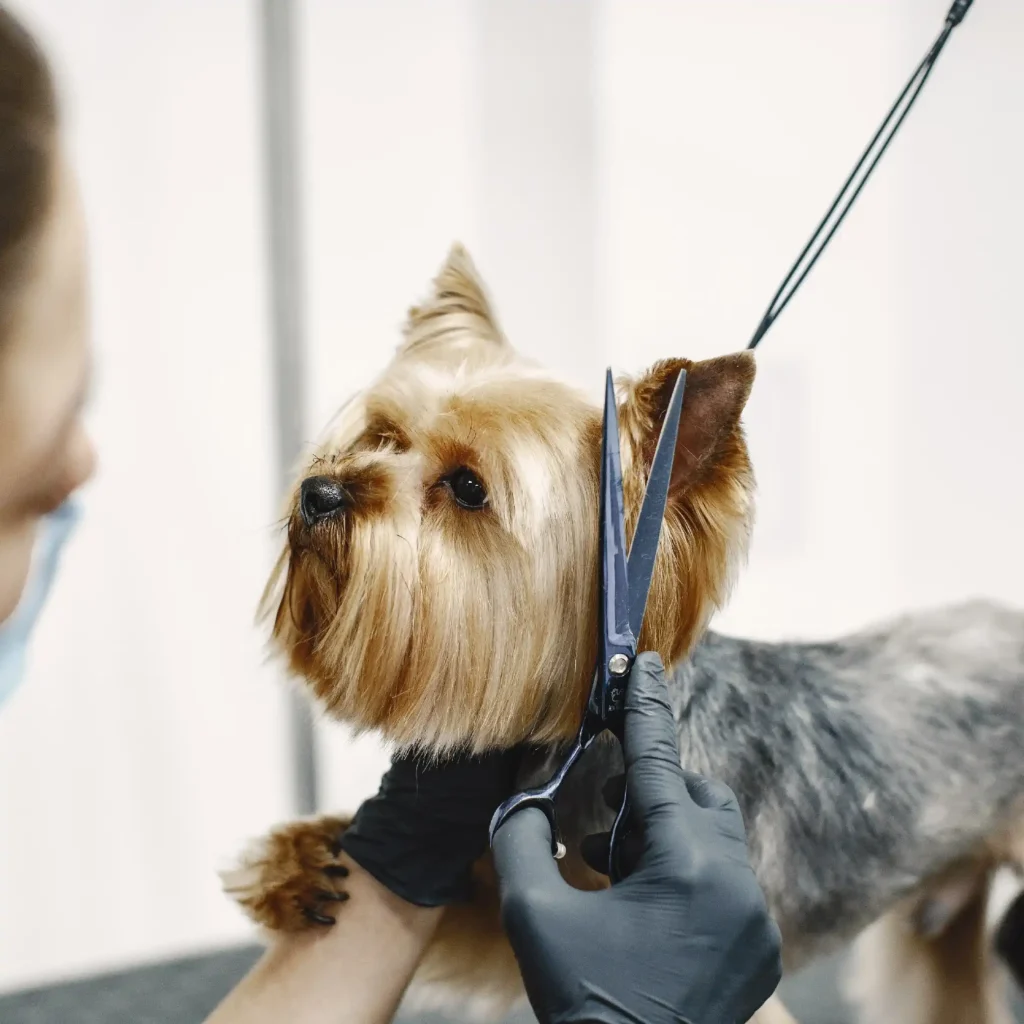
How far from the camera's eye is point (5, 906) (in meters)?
1.59

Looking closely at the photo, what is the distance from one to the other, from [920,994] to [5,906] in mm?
1427

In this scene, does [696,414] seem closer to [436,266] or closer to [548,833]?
[548,833]

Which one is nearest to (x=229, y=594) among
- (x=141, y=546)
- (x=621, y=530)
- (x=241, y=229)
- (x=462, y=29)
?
(x=141, y=546)

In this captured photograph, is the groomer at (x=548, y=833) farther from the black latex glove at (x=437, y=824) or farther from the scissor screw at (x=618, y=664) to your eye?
the black latex glove at (x=437, y=824)

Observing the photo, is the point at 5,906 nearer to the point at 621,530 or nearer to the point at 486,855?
the point at 486,855

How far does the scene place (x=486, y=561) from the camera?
803 mm

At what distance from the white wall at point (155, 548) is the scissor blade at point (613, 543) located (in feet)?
3.48

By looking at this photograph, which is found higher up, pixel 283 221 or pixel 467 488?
pixel 283 221

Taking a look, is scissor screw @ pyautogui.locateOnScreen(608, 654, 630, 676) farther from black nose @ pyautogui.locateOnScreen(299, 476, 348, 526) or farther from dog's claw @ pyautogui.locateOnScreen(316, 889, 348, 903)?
dog's claw @ pyautogui.locateOnScreen(316, 889, 348, 903)

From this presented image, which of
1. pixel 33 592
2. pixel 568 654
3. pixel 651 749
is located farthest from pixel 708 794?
pixel 33 592

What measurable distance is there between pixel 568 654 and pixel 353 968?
360mm

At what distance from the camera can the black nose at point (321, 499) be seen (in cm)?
80

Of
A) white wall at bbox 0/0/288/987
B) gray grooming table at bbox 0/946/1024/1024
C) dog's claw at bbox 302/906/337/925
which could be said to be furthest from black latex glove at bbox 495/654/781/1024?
white wall at bbox 0/0/288/987

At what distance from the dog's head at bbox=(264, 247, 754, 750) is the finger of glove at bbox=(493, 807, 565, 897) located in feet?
0.52
